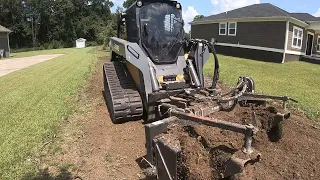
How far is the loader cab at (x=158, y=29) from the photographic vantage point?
5.85 metres

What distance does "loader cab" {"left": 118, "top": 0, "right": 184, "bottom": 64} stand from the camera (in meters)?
5.85

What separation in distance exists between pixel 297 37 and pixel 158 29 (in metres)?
18.2

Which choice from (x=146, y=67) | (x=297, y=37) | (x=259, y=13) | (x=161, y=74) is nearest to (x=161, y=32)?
(x=161, y=74)

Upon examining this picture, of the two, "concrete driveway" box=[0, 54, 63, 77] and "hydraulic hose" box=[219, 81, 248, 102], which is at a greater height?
"hydraulic hose" box=[219, 81, 248, 102]

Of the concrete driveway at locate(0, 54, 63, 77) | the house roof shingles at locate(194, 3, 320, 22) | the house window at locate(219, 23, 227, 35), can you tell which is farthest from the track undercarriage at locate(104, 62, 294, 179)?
Answer: the house window at locate(219, 23, 227, 35)

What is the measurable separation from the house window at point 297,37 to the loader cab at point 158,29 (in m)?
16.8

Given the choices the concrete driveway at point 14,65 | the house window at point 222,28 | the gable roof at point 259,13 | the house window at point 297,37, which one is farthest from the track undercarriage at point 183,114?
the house window at point 222,28

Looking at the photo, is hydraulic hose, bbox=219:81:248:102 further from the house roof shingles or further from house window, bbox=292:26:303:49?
house window, bbox=292:26:303:49

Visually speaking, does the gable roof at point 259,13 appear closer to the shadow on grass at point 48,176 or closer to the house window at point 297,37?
the house window at point 297,37

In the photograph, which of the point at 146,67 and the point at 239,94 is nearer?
the point at 239,94

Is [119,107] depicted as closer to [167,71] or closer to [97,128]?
[97,128]

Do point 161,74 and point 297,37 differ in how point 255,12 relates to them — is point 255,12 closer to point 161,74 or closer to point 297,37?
point 297,37

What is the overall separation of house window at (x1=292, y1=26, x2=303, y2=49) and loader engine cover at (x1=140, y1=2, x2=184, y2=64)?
55.4ft

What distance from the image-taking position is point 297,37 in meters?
20.9
